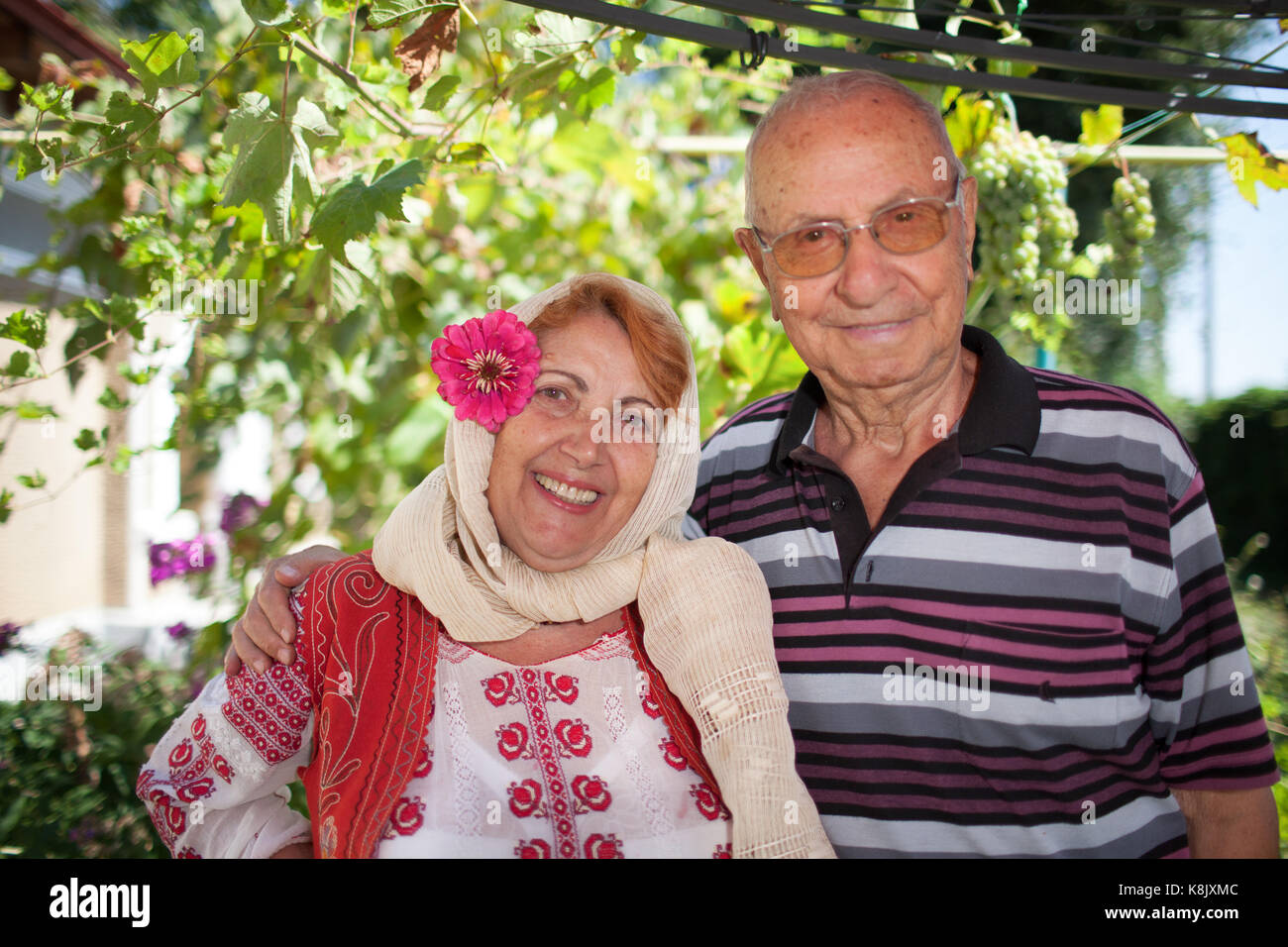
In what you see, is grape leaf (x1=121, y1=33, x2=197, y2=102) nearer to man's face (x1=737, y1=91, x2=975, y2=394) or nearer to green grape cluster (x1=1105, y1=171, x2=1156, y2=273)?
man's face (x1=737, y1=91, x2=975, y2=394)

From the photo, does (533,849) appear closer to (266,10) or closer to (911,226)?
(911,226)

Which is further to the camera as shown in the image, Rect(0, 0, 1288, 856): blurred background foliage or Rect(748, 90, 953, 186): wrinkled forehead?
Rect(0, 0, 1288, 856): blurred background foliage

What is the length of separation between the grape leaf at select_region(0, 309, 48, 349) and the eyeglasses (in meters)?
1.69

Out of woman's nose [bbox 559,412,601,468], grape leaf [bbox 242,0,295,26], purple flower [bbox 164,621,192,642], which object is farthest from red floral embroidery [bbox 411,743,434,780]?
purple flower [bbox 164,621,192,642]

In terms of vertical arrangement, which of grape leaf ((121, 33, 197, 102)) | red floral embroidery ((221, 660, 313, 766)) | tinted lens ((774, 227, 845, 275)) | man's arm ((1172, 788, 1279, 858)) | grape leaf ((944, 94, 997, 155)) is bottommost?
man's arm ((1172, 788, 1279, 858))

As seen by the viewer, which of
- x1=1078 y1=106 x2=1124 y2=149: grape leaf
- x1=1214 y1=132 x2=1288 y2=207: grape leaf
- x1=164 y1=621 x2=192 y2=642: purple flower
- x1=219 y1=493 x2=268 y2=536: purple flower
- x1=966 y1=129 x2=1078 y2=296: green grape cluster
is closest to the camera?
x1=1214 y1=132 x2=1288 y2=207: grape leaf

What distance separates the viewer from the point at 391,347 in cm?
375

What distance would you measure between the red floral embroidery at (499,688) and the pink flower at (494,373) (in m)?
0.48

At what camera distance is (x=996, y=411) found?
1.89 meters

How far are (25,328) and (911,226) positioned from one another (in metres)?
1.97

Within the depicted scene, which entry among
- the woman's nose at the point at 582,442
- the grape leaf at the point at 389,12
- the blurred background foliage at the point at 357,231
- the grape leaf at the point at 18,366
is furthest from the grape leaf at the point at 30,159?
the woman's nose at the point at 582,442

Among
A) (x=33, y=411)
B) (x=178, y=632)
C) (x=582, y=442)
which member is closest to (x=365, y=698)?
(x=582, y=442)

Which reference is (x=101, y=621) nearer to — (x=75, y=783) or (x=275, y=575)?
(x=75, y=783)

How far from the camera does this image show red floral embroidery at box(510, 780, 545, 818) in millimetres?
1655
